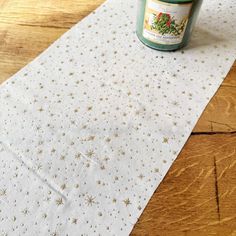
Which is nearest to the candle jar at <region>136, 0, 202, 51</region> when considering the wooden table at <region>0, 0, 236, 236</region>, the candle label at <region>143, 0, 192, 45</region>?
the candle label at <region>143, 0, 192, 45</region>

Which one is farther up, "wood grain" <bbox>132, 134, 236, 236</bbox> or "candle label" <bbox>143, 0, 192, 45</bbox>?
"candle label" <bbox>143, 0, 192, 45</bbox>

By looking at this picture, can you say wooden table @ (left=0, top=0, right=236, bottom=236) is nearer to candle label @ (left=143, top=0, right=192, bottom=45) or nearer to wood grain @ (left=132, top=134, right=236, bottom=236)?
wood grain @ (left=132, top=134, right=236, bottom=236)

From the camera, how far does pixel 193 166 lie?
337mm

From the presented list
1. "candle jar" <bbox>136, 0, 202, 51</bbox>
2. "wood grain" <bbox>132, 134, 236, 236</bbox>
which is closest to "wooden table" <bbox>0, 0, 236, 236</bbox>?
"wood grain" <bbox>132, 134, 236, 236</bbox>

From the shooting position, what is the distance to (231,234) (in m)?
0.29

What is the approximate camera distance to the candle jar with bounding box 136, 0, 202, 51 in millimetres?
371

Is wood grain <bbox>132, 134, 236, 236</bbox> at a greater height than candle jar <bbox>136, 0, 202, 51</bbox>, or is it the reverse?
candle jar <bbox>136, 0, 202, 51</bbox>

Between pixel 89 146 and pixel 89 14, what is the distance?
27 cm

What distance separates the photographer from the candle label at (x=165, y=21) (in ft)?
1.22

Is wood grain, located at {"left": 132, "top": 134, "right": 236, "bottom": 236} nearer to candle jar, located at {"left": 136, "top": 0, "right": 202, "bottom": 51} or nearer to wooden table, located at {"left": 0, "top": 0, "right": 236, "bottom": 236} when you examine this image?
wooden table, located at {"left": 0, "top": 0, "right": 236, "bottom": 236}

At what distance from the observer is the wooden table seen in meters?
0.30

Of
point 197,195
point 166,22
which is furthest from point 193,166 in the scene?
point 166,22

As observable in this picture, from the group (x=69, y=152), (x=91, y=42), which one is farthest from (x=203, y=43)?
(x=69, y=152)

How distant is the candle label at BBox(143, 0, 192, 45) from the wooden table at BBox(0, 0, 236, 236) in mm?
106
